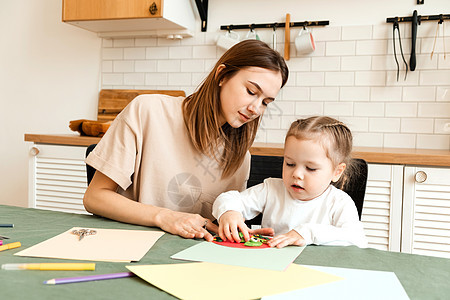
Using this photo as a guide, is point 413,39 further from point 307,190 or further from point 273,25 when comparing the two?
point 307,190

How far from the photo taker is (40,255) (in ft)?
2.71

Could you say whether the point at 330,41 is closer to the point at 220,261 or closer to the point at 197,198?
the point at 197,198

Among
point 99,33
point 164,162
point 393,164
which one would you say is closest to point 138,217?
point 164,162

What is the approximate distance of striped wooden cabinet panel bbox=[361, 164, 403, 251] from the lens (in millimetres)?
2139

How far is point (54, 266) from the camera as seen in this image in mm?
742

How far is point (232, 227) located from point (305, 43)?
1.95 meters

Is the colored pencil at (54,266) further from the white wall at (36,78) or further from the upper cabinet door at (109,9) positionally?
the white wall at (36,78)

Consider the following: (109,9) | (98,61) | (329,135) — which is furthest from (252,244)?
(98,61)

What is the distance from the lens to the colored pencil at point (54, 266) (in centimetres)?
74

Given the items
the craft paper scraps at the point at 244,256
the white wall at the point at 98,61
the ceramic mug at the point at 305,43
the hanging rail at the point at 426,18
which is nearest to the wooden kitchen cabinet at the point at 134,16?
the white wall at the point at 98,61

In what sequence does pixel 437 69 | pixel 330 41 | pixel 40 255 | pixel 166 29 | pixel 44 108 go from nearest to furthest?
pixel 40 255, pixel 437 69, pixel 330 41, pixel 166 29, pixel 44 108

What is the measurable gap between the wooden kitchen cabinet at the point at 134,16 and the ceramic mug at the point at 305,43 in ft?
2.53

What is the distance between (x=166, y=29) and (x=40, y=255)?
2.44 metres

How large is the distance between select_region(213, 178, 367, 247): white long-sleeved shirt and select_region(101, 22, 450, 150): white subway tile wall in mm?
1539
